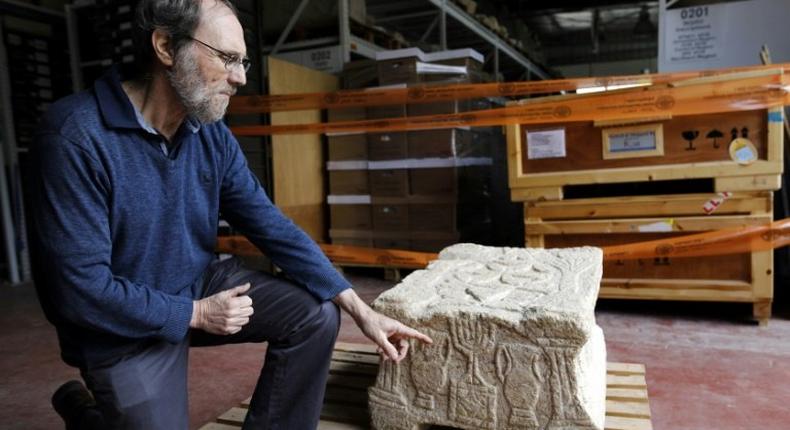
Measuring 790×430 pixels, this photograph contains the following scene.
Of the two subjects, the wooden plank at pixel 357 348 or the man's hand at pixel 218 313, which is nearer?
the man's hand at pixel 218 313

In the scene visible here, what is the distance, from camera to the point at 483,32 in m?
9.10

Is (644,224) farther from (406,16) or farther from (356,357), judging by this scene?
(406,16)

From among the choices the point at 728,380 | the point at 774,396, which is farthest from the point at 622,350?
the point at 774,396

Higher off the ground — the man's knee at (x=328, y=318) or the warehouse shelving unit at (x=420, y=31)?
the warehouse shelving unit at (x=420, y=31)

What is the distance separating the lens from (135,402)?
5.98 feet

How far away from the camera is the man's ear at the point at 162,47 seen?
73.3 inches

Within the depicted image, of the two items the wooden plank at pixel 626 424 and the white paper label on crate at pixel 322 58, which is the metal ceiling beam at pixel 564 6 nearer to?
the white paper label on crate at pixel 322 58

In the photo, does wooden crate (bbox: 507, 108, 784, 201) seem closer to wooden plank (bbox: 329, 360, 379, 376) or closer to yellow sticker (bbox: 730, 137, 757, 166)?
yellow sticker (bbox: 730, 137, 757, 166)

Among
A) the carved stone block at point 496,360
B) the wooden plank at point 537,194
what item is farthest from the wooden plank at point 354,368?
the wooden plank at point 537,194

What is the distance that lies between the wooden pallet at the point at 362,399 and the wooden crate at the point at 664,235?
52.6 inches

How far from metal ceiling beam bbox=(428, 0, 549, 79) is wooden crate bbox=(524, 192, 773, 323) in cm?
429

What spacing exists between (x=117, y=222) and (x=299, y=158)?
403 cm

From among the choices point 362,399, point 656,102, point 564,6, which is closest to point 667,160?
point 656,102

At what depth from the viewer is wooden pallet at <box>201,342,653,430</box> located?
238cm
